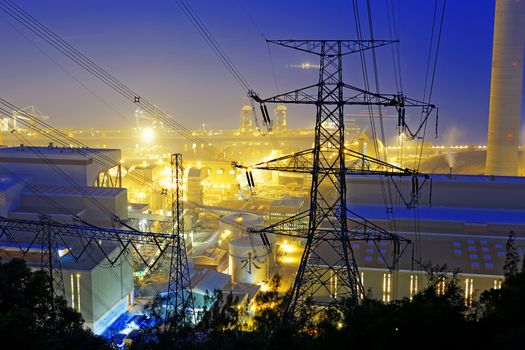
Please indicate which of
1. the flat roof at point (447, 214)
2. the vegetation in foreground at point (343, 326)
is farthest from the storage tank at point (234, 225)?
the vegetation in foreground at point (343, 326)

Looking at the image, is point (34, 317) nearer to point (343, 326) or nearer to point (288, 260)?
point (343, 326)

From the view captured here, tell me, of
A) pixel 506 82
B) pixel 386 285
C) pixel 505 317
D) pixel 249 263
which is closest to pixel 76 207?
pixel 249 263

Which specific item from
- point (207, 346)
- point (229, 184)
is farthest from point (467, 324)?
point (229, 184)

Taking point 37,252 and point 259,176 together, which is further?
point 259,176

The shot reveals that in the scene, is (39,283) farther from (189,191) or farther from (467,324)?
(189,191)

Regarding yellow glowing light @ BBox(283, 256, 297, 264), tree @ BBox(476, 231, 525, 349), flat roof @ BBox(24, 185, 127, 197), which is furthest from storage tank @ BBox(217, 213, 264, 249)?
tree @ BBox(476, 231, 525, 349)

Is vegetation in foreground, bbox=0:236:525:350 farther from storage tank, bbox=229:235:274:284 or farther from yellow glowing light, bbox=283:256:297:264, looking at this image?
yellow glowing light, bbox=283:256:297:264
